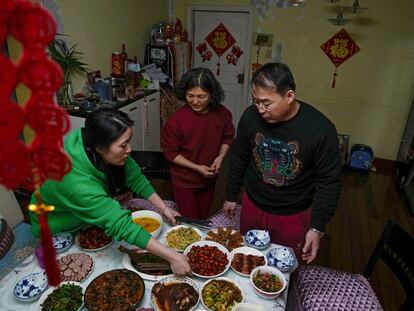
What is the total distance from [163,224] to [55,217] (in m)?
0.50

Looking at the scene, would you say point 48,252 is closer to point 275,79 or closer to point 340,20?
point 275,79

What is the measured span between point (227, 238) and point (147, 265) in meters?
0.40

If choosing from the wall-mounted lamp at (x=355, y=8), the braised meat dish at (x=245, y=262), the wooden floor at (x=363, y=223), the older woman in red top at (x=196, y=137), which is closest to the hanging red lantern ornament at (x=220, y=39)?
the wall-mounted lamp at (x=355, y=8)

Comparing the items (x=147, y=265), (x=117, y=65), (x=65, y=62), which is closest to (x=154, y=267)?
Result: (x=147, y=265)

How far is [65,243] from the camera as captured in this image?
1424 mm

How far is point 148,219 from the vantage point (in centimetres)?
165

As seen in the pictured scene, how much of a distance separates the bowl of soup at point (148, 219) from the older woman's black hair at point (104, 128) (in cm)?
50

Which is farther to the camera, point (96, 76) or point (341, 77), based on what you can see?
point (341, 77)

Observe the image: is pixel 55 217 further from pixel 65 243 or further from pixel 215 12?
pixel 215 12

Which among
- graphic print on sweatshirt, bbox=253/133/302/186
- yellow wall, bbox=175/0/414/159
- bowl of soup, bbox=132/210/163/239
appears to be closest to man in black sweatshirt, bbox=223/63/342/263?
graphic print on sweatshirt, bbox=253/133/302/186

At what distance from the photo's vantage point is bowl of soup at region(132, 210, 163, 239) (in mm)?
1601

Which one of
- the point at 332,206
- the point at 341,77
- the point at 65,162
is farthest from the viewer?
the point at 341,77

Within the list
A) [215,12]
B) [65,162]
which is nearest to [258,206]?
[65,162]

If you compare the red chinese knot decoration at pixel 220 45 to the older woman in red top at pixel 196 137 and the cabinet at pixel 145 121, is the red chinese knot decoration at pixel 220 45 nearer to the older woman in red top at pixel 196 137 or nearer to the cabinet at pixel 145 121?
the cabinet at pixel 145 121
